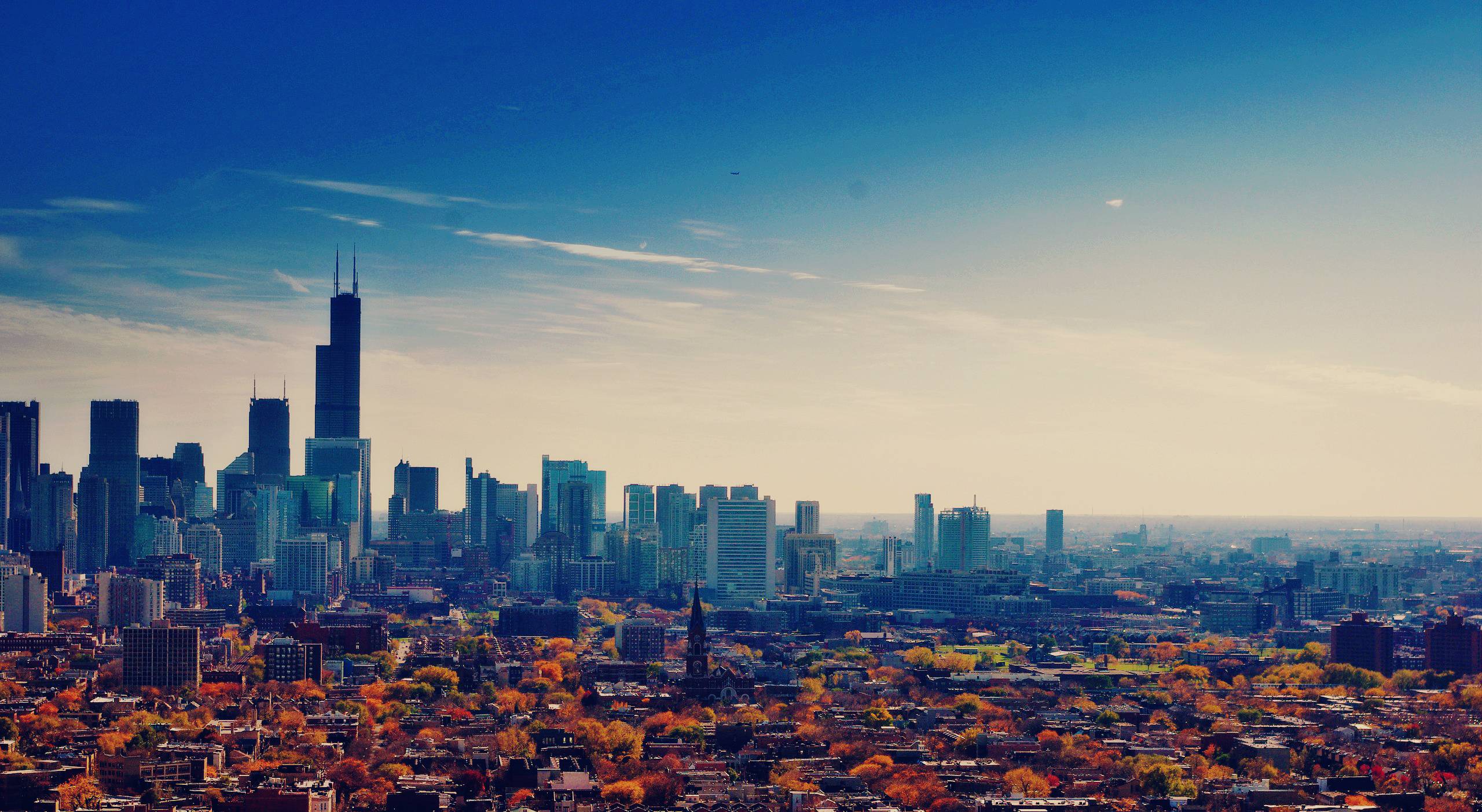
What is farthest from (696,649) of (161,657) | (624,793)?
(624,793)

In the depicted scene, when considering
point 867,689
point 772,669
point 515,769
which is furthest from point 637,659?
point 515,769

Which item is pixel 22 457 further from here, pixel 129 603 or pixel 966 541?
pixel 966 541

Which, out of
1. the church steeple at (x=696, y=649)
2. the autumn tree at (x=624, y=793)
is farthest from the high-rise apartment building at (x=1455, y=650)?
the autumn tree at (x=624, y=793)

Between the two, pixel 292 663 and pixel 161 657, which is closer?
pixel 161 657

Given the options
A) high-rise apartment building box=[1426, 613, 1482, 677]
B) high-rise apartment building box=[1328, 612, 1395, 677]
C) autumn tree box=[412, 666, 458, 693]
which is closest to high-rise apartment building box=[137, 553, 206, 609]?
autumn tree box=[412, 666, 458, 693]

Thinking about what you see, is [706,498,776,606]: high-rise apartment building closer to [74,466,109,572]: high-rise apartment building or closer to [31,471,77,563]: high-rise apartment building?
[74,466,109,572]: high-rise apartment building

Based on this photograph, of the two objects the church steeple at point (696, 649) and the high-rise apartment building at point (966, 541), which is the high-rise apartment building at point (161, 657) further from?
the high-rise apartment building at point (966, 541)
